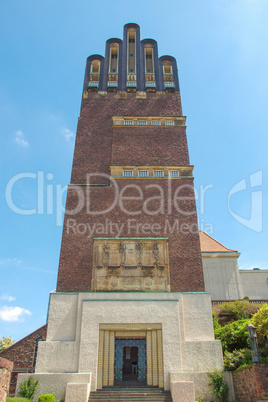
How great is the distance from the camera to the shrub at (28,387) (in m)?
15.1

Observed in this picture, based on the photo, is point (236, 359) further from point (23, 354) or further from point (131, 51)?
point (131, 51)

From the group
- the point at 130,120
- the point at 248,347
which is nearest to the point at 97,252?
the point at 248,347

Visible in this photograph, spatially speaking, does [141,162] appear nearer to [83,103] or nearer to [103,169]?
[103,169]

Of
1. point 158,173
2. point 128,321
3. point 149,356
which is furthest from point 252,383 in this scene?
point 158,173

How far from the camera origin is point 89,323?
17250mm

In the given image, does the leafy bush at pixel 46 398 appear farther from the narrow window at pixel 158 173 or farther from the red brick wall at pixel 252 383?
the narrow window at pixel 158 173

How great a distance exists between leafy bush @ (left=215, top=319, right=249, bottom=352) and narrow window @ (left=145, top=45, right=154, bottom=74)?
23.1m

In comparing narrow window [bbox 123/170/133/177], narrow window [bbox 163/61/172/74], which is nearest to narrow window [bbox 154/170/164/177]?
narrow window [bbox 123/170/133/177]

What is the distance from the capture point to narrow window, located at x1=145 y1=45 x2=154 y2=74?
3111cm

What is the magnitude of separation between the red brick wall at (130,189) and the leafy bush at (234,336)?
8.59ft

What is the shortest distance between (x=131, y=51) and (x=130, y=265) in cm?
2259

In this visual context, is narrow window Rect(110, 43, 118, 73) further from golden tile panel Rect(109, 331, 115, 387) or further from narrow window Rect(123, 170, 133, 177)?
golden tile panel Rect(109, 331, 115, 387)

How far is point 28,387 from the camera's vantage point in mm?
15273

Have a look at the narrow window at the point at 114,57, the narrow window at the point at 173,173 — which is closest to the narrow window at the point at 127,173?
the narrow window at the point at 173,173
